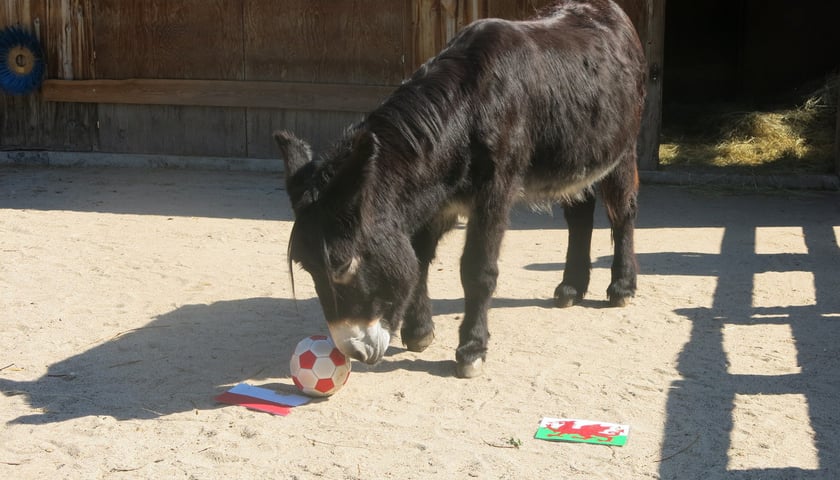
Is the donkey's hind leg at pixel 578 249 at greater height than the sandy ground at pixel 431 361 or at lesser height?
greater

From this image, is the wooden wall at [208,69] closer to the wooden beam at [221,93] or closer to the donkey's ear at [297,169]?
the wooden beam at [221,93]

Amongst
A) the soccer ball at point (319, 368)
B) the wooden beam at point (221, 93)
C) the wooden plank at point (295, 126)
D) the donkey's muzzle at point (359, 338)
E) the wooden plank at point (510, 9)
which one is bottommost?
the soccer ball at point (319, 368)

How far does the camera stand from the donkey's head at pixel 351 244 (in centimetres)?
380

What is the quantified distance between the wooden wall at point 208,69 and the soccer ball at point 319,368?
533 cm

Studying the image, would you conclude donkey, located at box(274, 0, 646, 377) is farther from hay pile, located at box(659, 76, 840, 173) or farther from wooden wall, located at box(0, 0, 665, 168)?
hay pile, located at box(659, 76, 840, 173)

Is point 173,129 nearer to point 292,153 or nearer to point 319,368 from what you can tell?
point 292,153

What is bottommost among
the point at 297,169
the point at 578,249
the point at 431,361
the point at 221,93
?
the point at 431,361

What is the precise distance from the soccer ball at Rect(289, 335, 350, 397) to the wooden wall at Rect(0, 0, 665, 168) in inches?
210

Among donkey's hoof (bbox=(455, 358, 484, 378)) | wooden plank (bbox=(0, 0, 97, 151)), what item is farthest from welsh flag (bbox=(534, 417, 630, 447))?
wooden plank (bbox=(0, 0, 97, 151))

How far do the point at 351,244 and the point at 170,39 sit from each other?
6.60 metres

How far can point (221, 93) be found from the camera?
31.5 ft

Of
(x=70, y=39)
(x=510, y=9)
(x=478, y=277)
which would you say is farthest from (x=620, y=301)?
(x=70, y=39)

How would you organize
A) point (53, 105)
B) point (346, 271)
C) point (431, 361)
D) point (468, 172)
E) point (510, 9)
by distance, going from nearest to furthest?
point (346, 271), point (468, 172), point (431, 361), point (510, 9), point (53, 105)

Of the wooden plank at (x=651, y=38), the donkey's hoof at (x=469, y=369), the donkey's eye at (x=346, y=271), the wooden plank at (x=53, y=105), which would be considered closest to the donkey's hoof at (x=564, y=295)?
the donkey's hoof at (x=469, y=369)
